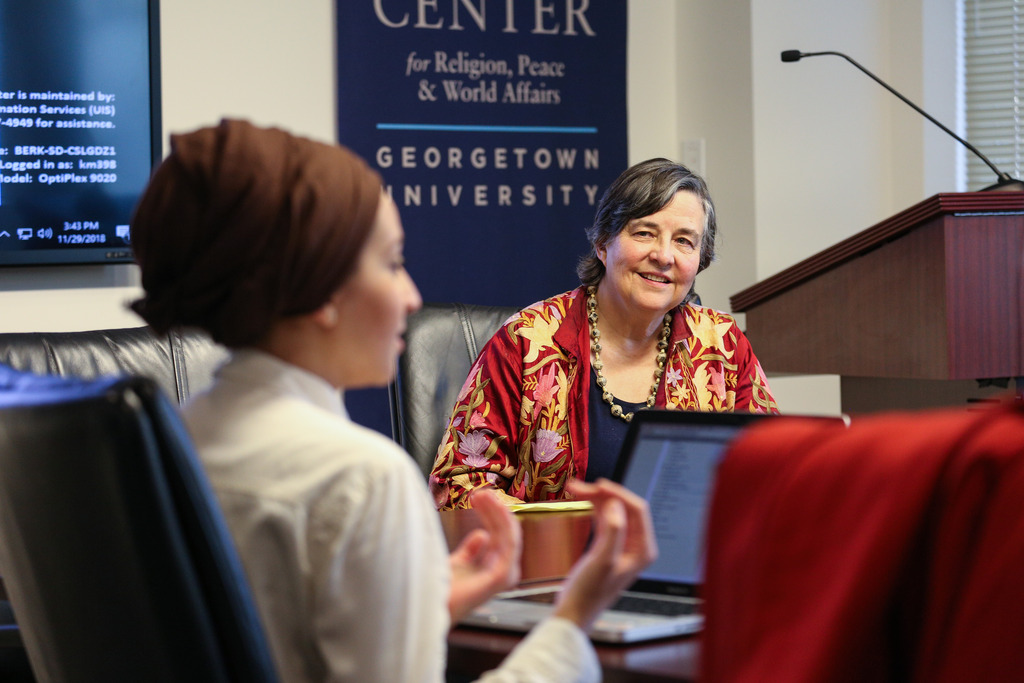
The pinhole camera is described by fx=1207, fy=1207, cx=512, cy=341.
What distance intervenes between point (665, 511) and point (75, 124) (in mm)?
2564

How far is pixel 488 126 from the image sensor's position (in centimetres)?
407

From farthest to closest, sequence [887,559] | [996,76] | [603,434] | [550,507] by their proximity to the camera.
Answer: [996,76] < [603,434] < [550,507] < [887,559]

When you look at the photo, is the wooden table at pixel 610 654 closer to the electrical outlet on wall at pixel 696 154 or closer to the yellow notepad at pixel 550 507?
the yellow notepad at pixel 550 507

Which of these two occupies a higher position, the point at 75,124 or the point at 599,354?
the point at 75,124

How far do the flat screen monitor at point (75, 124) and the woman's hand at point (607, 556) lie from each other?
265 centimetres

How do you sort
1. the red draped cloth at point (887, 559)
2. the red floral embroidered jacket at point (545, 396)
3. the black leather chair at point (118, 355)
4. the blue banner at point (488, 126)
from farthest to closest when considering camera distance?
the blue banner at point (488, 126) → the black leather chair at point (118, 355) → the red floral embroidered jacket at point (545, 396) → the red draped cloth at point (887, 559)

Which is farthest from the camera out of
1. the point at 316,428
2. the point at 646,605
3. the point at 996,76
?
the point at 996,76

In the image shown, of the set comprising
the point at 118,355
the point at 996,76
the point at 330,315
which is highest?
the point at 996,76

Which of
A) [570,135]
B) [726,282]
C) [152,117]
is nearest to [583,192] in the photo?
[570,135]

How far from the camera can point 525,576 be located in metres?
1.34

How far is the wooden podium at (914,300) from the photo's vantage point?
8.41ft

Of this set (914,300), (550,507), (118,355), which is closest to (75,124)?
(118,355)

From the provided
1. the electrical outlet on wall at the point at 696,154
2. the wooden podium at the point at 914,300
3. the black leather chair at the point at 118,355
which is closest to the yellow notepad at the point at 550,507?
the black leather chair at the point at 118,355

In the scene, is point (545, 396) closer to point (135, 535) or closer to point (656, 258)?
point (656, 258)
